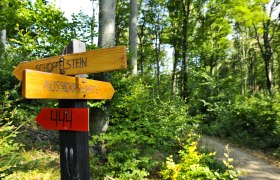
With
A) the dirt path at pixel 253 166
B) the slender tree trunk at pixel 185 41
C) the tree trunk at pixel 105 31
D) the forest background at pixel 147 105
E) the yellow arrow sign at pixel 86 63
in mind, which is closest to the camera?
the yellow arrow sign at pixel 86 63

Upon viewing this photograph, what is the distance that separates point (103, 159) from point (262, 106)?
→ 27.8ft

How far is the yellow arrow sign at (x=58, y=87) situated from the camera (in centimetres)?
207

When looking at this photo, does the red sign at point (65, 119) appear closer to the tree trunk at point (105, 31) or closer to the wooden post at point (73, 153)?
the wooden post at point (73, 153)

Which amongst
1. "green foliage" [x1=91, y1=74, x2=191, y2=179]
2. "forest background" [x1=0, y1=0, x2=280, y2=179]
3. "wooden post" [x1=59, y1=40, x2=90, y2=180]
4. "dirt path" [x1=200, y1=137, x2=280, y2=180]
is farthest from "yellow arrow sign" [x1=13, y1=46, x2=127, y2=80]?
"dirt path" [x1=200, y1=137, x2=280, y2=180]

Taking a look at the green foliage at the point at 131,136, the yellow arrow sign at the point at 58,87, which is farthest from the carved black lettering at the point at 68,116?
the green foliage at the point at 131,136

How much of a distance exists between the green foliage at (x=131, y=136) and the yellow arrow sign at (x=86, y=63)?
9.19 feet

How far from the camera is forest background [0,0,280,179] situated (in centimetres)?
498

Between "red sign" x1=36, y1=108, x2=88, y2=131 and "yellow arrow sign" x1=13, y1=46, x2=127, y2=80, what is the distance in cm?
38

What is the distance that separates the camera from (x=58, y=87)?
91.8 inches

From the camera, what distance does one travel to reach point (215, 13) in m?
19.2

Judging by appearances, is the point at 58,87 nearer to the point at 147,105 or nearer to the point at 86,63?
the point at 86,63

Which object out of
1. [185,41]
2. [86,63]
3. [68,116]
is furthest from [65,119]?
[185,41]

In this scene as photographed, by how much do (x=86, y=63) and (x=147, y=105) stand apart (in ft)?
13.9

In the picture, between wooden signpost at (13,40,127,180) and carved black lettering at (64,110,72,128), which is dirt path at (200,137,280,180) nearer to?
wooden signpost at (13,40,127,180)
